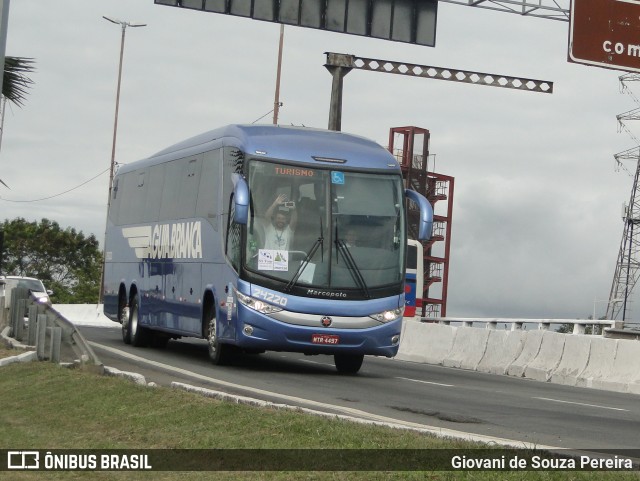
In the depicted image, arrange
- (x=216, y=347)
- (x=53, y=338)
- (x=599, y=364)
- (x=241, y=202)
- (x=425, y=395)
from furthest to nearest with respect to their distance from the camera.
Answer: (x=599, y=364) → (x=216, y=347) → (x=241, y=202) → (x=53, y=338) → (x=425, y=395)

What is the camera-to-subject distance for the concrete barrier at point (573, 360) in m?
25.1

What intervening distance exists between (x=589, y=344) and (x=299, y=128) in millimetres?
7247

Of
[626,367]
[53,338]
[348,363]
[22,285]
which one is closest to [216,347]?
[348,363]

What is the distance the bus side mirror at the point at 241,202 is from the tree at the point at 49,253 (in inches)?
2893

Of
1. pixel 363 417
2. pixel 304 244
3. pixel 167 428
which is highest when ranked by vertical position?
pixel 304 244

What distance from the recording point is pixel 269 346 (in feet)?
67.1

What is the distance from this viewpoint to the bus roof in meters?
21.0

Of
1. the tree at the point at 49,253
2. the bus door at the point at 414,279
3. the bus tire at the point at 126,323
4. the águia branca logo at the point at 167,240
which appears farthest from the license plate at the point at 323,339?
the tree at the point at 49,253

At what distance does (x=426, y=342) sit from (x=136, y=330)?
7.04 meters

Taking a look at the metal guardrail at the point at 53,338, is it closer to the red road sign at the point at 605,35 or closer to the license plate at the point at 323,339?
the license plate at the point at 323,339

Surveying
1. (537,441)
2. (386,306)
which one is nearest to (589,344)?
(386,306)

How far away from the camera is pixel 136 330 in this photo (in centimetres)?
2789

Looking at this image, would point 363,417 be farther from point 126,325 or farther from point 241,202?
point 126,325

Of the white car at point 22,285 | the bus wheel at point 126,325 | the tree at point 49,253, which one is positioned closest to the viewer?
the white car at point 22,285
